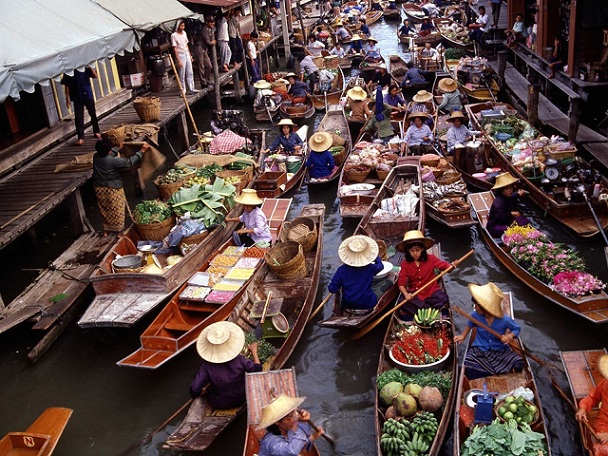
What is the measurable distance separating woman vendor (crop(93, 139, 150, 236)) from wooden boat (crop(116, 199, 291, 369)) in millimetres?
2423

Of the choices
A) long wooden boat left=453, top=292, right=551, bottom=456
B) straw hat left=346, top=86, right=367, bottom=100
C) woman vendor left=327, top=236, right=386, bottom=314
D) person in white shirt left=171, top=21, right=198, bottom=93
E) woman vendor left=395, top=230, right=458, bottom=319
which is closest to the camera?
long wooden boat left=453, top=292, right=551, bottom=456

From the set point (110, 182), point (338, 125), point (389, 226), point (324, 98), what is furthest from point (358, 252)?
point (324, 98)

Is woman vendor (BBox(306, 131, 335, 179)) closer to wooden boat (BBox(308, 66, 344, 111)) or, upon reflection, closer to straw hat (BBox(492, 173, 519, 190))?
straw hat (BBox(492, 173, 519, 190))

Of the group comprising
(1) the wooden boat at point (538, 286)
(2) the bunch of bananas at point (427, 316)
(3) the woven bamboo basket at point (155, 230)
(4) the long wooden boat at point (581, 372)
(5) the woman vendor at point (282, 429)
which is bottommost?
(1) the wooden boat at point (538, 286)

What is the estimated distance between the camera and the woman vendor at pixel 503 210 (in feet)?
31.6

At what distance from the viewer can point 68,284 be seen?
982cm

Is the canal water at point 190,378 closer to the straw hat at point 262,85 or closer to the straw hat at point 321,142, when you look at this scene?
the straw hat at point 321,142

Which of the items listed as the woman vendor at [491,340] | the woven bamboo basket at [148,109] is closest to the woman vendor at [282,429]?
the woman vendor at [491,340]

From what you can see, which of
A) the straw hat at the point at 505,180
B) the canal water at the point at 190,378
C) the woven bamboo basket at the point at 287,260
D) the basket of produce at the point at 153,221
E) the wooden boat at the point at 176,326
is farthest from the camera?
the basket of produce at the point at 153,221

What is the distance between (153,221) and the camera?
1038cm

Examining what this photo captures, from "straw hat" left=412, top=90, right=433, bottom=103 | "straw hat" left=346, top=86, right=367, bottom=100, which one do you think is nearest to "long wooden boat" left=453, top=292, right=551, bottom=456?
"straw hat" left=412, top=90, right=433, bottom=103

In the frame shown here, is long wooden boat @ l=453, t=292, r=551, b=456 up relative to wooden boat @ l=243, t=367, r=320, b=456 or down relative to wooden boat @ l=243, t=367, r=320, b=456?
down

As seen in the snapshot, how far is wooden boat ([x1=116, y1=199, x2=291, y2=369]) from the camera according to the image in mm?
7645

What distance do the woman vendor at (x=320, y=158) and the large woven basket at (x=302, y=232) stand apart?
10.0 feet
